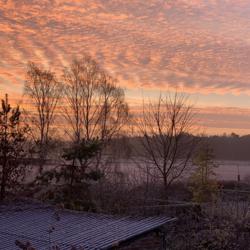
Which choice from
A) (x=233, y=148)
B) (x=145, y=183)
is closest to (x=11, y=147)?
(x=145, y=183)

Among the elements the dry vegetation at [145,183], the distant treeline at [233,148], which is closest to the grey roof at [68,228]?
the dry vegetation at [145,183]

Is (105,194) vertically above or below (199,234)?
above

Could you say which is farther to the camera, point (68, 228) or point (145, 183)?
point (145, 183)

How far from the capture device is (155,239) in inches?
322

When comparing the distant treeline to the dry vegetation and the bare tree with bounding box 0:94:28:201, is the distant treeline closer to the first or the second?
the dry vegetation

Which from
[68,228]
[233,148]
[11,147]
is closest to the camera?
[68,228]

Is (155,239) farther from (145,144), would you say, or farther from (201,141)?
(201,141)

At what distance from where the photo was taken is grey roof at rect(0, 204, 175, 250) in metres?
6.41

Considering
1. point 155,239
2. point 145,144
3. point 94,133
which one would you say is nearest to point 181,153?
point 145,144

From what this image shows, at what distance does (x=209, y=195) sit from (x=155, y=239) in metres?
14.5

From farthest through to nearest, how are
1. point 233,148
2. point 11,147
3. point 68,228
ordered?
point 233,148 < point 11,147 < point 68,228

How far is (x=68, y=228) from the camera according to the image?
7.47 metres

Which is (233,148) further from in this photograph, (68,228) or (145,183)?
(68,228)

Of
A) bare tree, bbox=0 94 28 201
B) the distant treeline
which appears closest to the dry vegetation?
bare tree, bbox=0 94 28 201
